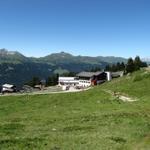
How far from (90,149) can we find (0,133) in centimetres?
953

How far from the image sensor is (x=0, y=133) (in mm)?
28719

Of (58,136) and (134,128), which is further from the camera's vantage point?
(134,128)

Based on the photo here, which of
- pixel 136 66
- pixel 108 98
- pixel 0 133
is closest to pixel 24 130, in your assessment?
pixel 0 133

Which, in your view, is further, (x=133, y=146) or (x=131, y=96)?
(x=131, y=96)

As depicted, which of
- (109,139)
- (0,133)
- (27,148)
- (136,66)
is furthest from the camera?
(136,66)

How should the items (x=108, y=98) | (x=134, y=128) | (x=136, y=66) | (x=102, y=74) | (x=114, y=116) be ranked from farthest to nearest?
(x=102, y=74)
(x=136, y=66)
(x=108, y=98)
(x=114, y=116)
(x=134, y=128)

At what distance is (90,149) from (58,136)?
16.6ft

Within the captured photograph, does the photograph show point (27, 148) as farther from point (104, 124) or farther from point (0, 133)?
point (104, 124)

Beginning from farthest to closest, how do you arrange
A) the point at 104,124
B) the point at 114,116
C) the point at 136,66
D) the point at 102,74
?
the point at 102,74 < the point at 136,66 < the point at 114,116 < the point at 104,124

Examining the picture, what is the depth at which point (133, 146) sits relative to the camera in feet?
75.7

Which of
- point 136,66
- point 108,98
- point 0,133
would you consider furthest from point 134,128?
point 136,66

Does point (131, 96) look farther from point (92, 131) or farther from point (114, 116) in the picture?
point (92, 131)

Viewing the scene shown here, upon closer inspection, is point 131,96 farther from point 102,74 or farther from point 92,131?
point 102,74

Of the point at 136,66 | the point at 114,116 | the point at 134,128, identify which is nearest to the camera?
the point at 134,128
